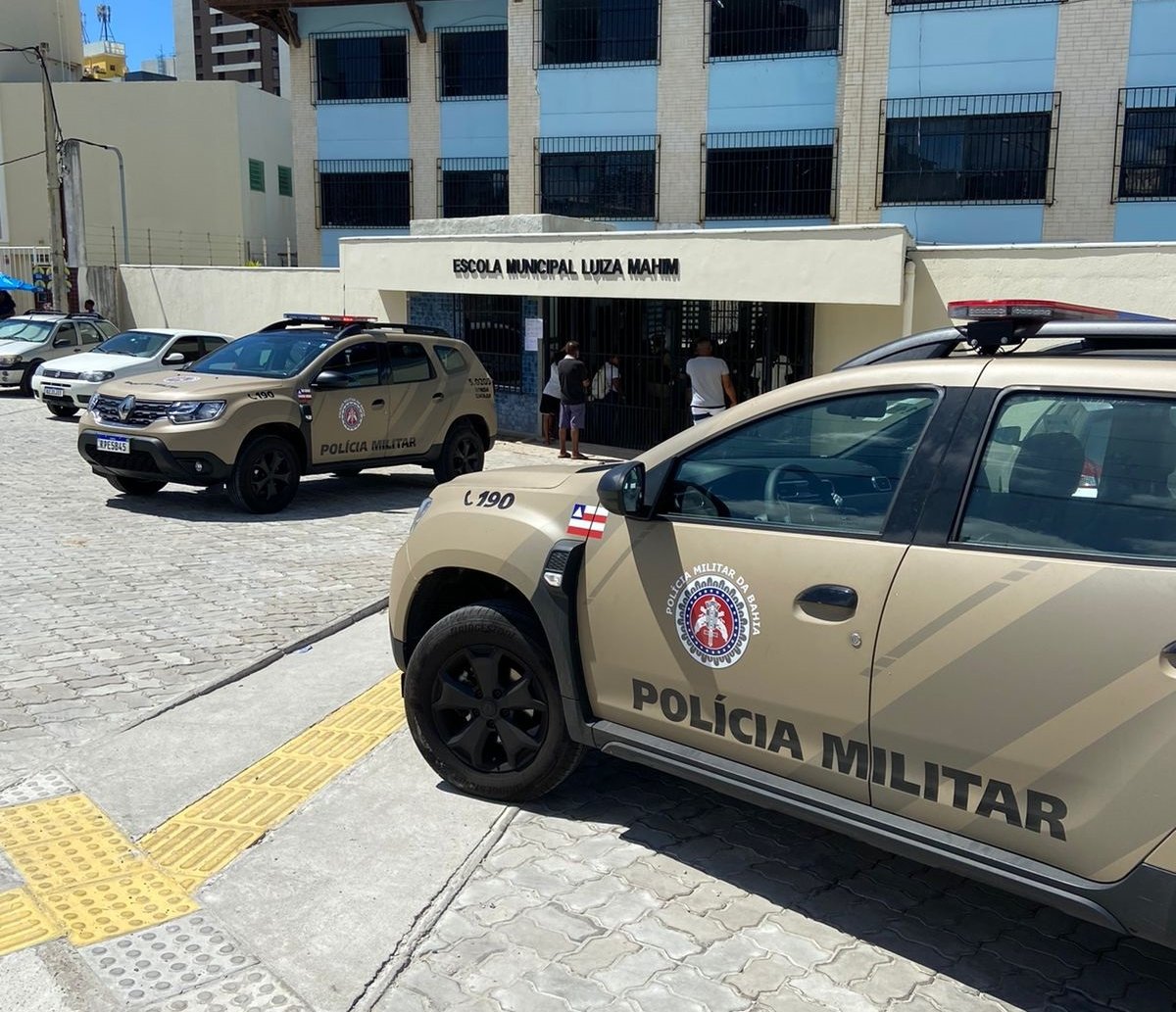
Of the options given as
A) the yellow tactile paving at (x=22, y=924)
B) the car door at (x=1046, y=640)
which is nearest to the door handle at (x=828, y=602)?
the car door at (x=1046, y=640)

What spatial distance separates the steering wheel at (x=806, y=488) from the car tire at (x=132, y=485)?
8538mm

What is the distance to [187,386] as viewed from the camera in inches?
409

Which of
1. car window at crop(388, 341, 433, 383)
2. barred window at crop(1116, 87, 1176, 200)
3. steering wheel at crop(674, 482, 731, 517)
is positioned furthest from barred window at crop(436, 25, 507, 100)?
steering wheel at crop(674, 482, 731, 517)

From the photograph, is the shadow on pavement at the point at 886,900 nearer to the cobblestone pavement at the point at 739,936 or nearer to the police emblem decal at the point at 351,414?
the cobblestone pavement at the point at 739,936

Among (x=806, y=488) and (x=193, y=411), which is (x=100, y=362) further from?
(x=806, y=488)

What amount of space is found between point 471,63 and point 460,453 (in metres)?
16.7

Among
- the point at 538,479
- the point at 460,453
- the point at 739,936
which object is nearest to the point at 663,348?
the point at 460,453

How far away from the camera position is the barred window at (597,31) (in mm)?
23734

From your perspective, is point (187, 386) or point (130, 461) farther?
point (187, 386)

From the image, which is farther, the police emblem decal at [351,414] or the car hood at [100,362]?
the car hood at [100,362]

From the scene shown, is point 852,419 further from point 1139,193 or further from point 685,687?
point 1139,193

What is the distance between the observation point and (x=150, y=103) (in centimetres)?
4047

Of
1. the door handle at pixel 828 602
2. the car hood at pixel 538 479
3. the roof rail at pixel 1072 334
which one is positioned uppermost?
the roof rail at pixel 1072 334

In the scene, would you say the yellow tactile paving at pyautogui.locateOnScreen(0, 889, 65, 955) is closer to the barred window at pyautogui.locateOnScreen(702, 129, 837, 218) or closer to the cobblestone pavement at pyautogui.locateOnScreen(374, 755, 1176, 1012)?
the cobblestone pavement at pyautogui.locateOnScreen(374, 755, 1176, 1012)
